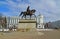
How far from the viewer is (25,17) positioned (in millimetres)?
27016

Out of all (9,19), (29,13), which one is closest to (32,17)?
(29,13)

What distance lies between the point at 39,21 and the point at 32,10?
2526 inches

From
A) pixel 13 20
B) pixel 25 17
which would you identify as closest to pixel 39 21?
pixel 13 20

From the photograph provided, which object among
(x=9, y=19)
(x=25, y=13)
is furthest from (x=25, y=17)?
(x=9, y=19)

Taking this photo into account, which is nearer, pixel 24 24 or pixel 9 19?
pixel 24 24

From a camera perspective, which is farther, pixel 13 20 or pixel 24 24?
pixel 13 20

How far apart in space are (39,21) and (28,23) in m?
64.9

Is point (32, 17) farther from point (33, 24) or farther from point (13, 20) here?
point (13, 20)

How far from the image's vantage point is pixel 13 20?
90.5m

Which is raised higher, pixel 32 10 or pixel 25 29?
pixel 32 10

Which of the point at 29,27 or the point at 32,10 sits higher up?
the point at 32,10

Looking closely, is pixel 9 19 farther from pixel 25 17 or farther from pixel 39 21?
pixel 25 17

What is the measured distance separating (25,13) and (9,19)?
6241 centimetres

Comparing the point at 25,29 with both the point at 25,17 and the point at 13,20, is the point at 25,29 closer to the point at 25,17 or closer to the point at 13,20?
the point at 25,17
